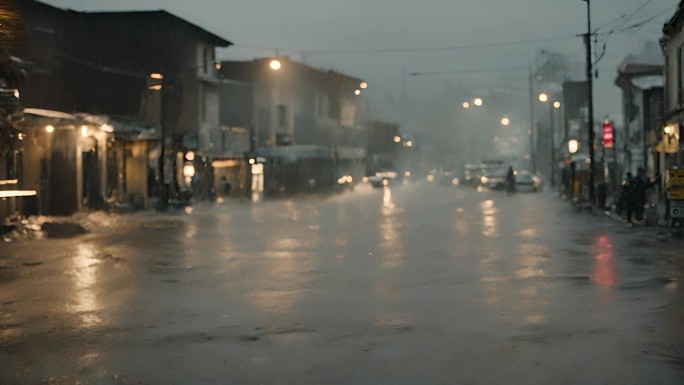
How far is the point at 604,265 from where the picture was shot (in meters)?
17.3

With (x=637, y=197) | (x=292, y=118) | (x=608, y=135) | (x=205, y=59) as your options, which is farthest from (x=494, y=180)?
A: (x=637, y=197)

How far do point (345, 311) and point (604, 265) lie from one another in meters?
7.44

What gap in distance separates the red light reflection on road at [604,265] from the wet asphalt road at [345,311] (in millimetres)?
79

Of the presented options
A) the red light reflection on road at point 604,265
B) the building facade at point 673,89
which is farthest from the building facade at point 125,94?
the building facade at point 673,89

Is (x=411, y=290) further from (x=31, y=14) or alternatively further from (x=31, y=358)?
(x=31, y=14)

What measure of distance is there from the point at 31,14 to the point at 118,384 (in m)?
35.0

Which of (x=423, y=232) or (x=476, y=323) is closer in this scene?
(x=476, y=323)

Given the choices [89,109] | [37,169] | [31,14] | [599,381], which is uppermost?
[31,14]

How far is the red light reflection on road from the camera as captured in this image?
1489 centimetres

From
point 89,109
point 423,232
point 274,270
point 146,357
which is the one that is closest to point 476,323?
point 146,357

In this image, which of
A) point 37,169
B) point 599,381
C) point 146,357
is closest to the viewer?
point 599,381

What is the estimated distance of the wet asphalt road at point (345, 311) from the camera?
8195mm

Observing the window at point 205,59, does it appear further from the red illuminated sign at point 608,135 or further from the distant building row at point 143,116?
the red illuminated sign at point 608,135

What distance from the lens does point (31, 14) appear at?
39.5 m
